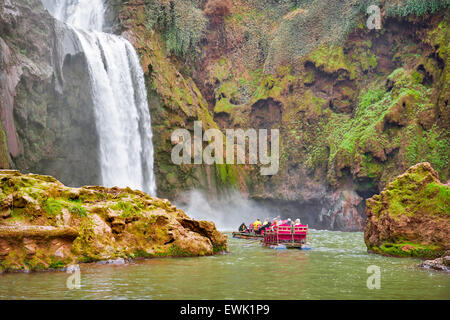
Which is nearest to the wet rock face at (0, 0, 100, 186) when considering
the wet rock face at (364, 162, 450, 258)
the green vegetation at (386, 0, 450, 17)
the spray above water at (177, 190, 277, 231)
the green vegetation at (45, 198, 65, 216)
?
the spray above water at (177, 190, 277, 231)

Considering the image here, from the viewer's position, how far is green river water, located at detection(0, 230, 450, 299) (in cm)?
1088

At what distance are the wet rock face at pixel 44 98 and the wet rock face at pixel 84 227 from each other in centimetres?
1471

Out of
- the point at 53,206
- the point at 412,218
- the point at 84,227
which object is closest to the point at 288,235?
the point at 412,218

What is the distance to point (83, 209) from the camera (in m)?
16.7

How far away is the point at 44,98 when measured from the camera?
1383 inches

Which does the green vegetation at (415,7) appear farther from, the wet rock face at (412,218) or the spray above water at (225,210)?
the wet rock face at (412,218)

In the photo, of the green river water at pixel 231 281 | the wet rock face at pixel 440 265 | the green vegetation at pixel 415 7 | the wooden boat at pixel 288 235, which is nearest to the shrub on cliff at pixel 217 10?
the green vegetation at pixel 415 7

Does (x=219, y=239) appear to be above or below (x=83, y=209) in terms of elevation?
below

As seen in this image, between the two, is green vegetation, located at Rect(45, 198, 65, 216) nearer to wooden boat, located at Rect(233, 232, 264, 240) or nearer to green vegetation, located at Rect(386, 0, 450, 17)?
wooden boat, located at Rect(233, 232, 264, 240)

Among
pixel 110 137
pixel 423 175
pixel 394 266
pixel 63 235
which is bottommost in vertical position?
pixel 394 266

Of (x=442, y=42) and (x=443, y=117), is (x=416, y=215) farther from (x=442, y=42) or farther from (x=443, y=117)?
(x=442, y=42)

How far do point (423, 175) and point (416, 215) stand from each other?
2.35 meters
